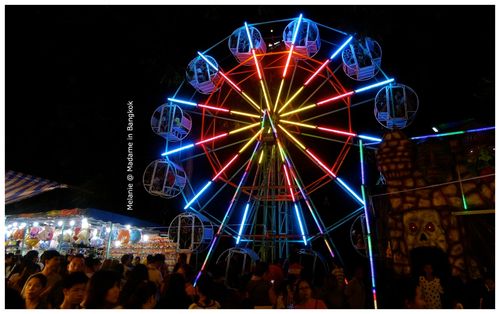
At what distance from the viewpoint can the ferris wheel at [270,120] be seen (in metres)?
9.94

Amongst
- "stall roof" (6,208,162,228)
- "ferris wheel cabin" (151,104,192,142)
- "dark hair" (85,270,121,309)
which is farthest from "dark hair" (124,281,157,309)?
"stall roof" (6,208,162,228)

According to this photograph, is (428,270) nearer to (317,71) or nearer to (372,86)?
(372,86)

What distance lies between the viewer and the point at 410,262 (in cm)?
726

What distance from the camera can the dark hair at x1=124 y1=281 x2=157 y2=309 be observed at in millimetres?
3658

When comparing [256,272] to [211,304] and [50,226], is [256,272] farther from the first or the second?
[50,226]

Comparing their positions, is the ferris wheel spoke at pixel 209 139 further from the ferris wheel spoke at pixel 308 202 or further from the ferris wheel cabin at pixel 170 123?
the ferris wheel spoke at pixel 308 202

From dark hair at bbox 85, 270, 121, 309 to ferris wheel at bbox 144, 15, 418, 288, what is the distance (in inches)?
239

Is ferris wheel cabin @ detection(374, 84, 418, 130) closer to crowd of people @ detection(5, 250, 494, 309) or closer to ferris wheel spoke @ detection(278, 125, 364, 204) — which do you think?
ferris wheel spoke @ detection(278, 125, 364, 204)

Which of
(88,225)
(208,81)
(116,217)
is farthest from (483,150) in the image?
(88,225)

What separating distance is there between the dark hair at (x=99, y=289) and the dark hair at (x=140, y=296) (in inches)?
8.8

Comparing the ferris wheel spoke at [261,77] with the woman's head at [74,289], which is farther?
the ferris wheel spoke at [261,77]

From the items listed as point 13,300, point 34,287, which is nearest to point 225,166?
point 34,287

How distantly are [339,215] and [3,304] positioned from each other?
640 inches

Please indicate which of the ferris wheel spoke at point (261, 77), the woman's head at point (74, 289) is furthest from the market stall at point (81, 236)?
the woman's head at point (74, 289)
